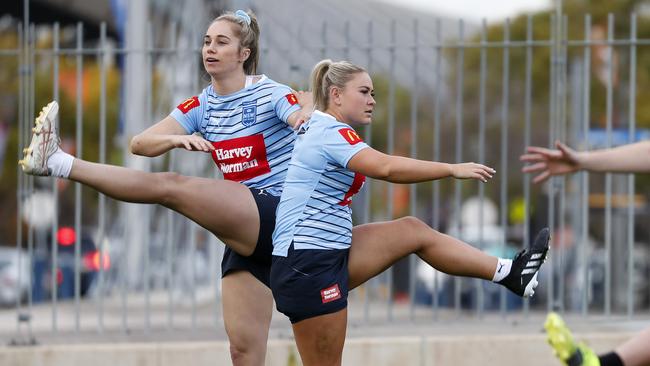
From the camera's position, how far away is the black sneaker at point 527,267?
6.04 m

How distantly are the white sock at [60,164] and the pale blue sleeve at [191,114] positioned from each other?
1.92 ft

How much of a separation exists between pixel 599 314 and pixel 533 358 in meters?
1.14

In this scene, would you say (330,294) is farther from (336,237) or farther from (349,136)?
(349,136)

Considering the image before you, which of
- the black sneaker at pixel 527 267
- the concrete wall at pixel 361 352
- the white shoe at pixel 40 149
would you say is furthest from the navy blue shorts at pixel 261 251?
the concrete wall at pixel 361 352

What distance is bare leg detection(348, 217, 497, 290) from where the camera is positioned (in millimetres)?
5977

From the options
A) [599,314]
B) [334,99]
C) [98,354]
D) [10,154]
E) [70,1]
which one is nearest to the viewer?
[334,99]

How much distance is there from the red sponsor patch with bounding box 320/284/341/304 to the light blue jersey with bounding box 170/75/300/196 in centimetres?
66

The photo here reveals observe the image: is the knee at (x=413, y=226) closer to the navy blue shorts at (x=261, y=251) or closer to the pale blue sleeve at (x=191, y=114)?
the navy blue shorts at (x=261, y=251)

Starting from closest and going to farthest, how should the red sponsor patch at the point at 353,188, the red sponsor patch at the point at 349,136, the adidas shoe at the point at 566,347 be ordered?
the adidas shoe at the point at 566,347 → the red sponsor patch at the point at 349,136 → the red sponsor patch at the point at 353,188

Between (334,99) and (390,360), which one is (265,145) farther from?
(390,360)

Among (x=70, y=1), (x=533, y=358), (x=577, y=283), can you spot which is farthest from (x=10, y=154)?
(x=533, y=358)

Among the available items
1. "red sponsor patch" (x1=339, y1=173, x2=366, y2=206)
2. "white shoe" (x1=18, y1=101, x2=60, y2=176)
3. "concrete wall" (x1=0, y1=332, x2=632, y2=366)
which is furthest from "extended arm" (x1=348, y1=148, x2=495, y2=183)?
"concrete wall" (x1=0, y1=332, x2=632, y2=366)

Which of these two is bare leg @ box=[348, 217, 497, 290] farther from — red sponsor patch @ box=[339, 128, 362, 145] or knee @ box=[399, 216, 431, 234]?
red sponsor patch @ box=[339, 128, 362, 145]

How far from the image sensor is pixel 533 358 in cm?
938
